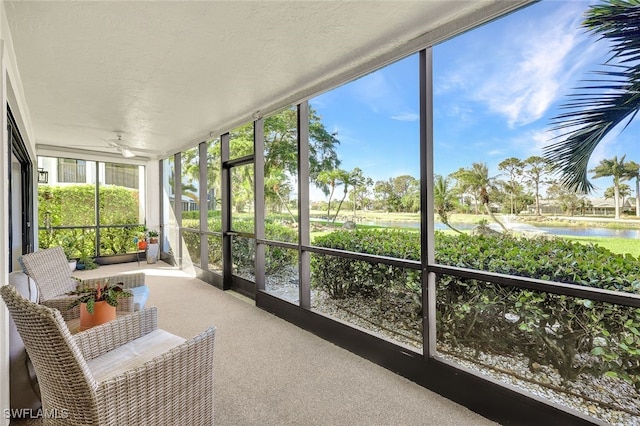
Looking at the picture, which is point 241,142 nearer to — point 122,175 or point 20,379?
point 20,379

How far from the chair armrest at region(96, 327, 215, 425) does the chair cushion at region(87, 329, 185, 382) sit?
0.33 meters

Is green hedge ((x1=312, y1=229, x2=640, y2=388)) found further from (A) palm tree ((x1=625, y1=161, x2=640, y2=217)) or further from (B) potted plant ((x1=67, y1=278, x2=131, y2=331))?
(B) potted plant ((x1=67, y1=278, x2=131, y2=331))

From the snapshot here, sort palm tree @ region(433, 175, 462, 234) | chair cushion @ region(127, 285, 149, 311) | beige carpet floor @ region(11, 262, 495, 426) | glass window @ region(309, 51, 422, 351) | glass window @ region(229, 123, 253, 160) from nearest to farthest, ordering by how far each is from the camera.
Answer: beige carpet floor @ region(11, 262, 495, 426) < palm tree @ region(433, 175, 462, 234) < glass window @ region(309, 51, 422, 351) < chair cushion @ region(127, 285, 149, 311) < glass window @ region(229, 123, 253, 160)

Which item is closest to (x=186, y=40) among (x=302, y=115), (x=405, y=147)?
(x=302, y=115)

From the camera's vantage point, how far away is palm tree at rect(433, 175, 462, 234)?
234 cm

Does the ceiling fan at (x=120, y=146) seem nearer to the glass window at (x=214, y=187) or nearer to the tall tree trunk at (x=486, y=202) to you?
the glass window at (x=214, y=187)

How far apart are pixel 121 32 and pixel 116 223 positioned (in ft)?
20.2

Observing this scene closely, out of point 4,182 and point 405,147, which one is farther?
point 405,147

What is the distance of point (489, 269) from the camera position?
2.04 meters

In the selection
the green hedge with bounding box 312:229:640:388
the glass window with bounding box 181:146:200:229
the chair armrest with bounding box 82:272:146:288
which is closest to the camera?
the green hedge with bounding box 312:229:640:388

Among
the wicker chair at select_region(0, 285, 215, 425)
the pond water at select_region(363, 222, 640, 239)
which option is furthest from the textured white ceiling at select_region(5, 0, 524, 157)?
the wicker chair at select_region(0, 285, 215, 425)

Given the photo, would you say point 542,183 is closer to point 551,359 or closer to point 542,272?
point 542,272

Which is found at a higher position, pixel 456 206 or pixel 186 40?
pixel 186 40

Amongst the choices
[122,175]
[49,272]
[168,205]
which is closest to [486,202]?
[49,272]
